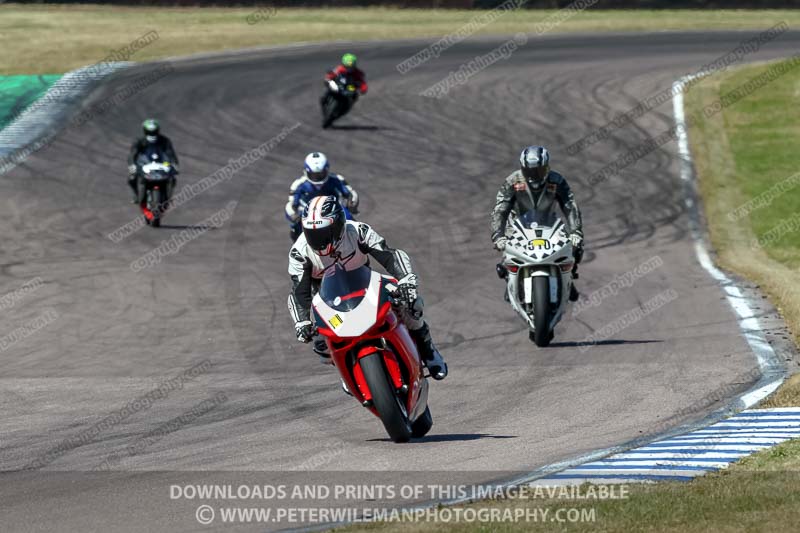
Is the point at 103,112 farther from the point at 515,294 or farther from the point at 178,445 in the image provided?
the point at 178,445

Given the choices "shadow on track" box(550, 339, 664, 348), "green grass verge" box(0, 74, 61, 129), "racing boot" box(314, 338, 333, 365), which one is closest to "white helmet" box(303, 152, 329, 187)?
"shadow on track" box(550, 339, 664, 348)

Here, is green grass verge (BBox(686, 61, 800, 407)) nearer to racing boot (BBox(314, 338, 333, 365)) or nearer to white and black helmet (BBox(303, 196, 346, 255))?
racing boot (BBox(314, 338, 333, 365))

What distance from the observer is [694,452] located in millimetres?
9367

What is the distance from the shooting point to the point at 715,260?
68.8 ft

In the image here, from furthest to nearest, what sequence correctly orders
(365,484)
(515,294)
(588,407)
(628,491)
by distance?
1. (515,294)
2. (588,407)
3. (365,484)
4. (628,491)

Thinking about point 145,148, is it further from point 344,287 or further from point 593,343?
point 344,287

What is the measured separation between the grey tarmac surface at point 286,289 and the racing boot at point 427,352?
0.54 metres

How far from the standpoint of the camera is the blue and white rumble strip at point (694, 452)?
861 centimetres

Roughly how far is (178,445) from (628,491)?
4086 millimetres

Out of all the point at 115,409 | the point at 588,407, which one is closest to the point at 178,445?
the point at 115,409

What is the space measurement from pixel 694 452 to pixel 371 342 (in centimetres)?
245

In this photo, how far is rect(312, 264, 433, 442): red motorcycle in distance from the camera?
9.58 meters

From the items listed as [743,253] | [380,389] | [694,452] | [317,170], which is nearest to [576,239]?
[317,170]

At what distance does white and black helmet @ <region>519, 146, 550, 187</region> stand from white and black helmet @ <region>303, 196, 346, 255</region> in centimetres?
551
